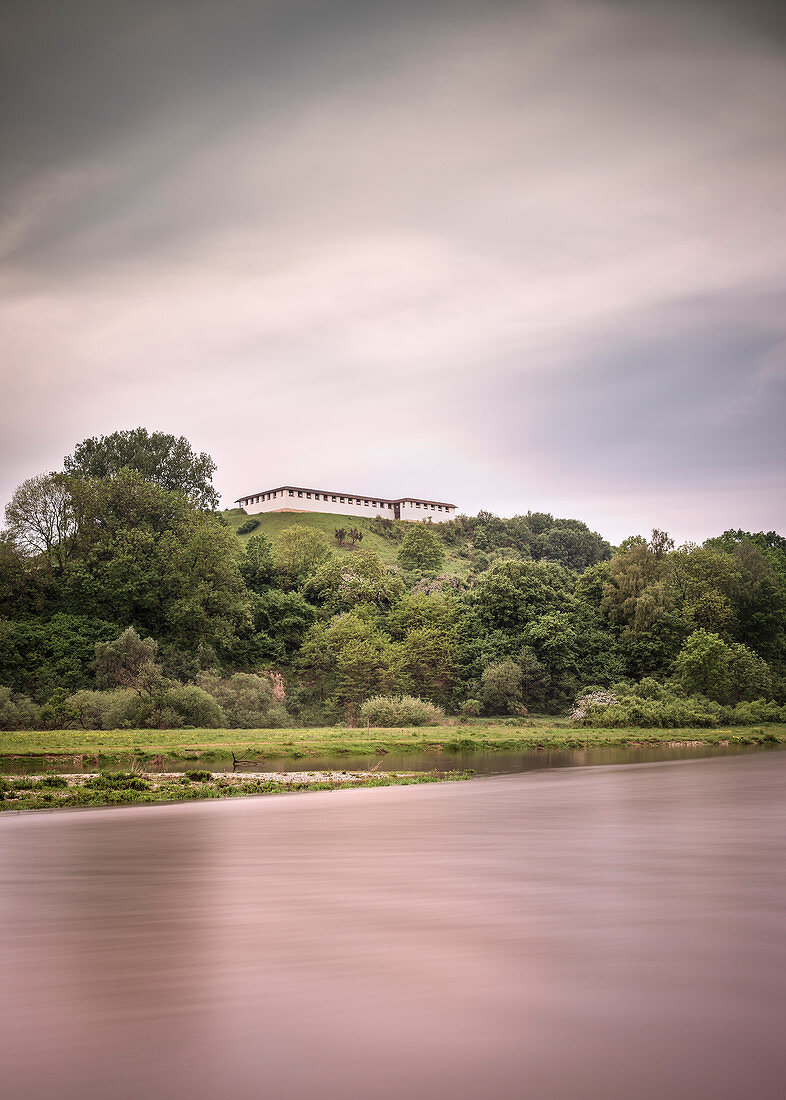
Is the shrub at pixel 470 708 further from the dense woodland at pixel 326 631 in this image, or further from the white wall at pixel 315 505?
the white wall at pixel 315 505

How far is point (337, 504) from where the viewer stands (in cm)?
18538

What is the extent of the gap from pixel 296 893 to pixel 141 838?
6.48m

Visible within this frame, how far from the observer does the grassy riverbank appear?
124 feet

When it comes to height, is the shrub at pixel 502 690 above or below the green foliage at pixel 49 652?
below

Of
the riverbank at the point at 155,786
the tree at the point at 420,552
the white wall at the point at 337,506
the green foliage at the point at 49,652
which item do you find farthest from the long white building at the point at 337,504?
the riverbank at the point at 155,786

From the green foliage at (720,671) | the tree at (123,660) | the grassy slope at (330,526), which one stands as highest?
the grassy slope at (330,526)

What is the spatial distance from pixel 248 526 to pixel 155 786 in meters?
139

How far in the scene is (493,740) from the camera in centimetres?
5006

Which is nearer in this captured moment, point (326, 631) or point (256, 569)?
point (326, 631)

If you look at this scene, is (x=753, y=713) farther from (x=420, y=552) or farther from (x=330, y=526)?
(x=330, y=526)

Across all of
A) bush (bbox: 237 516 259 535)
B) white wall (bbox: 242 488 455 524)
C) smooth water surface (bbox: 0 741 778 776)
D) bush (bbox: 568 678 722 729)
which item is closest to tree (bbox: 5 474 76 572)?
smooth water surface (bbox: 0 741 778 776)

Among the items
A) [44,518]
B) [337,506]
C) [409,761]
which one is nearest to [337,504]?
[337,506]

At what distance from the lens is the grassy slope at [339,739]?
127 ft

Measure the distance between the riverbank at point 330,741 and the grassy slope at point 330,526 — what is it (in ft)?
284
